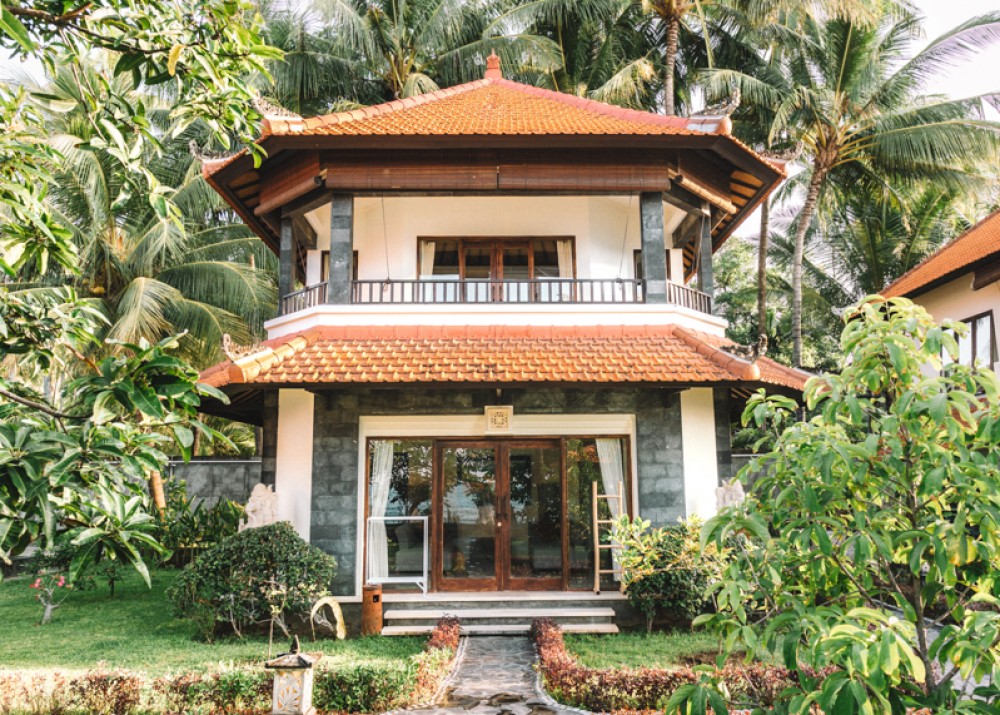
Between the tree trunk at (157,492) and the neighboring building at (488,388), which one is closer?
the neighboring building at (488,388)

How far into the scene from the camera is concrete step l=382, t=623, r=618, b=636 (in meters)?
9.53

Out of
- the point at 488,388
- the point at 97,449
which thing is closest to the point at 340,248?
the point at 488,388

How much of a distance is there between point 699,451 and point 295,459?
19.4 ft

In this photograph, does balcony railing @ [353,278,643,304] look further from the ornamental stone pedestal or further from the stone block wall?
the stone block wall

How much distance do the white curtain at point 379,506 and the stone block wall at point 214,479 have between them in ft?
29.0

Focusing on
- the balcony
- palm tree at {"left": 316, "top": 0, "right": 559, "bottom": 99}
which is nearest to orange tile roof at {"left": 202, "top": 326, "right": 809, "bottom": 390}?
the balcony

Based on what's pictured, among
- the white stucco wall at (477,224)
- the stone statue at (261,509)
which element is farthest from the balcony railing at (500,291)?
the stone statue at (261,509)

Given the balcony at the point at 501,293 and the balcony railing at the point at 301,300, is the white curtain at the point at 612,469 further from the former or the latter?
the balcony railing at the point at 301,300

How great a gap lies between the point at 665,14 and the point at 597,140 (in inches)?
451

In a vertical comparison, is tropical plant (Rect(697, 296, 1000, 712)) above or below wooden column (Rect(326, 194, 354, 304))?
below

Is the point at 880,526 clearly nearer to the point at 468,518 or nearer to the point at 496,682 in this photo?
the point at 496,682

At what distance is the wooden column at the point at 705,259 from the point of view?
12.4m

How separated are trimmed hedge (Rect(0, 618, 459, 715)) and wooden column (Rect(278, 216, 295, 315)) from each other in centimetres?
659

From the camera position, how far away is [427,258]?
1209cm
